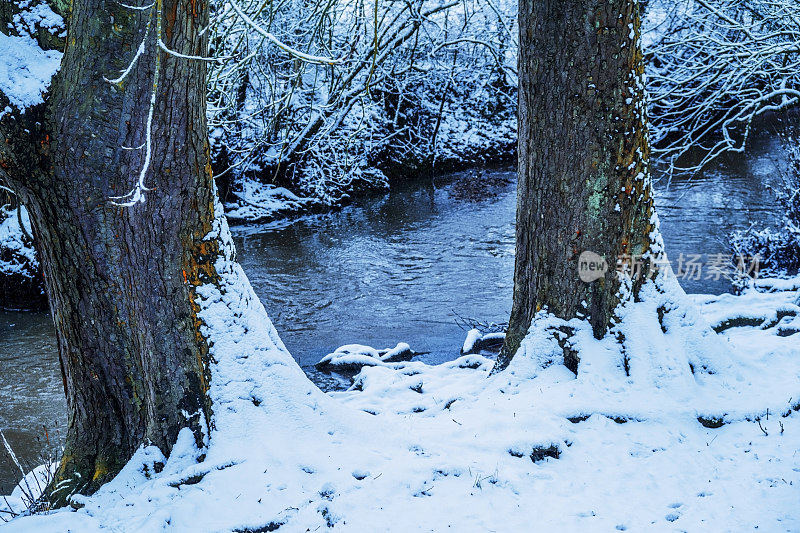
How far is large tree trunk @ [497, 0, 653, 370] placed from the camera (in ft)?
11.9

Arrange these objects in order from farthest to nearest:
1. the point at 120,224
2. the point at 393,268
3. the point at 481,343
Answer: the point at 393,268 → the point at 481,343 → the point at 120,224

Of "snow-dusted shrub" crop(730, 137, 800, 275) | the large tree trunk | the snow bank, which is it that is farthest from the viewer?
"snow-dusted shrub" crop(730, 137, 800, 275)

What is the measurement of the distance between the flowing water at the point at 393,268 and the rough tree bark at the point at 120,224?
1786 mm

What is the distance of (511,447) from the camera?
136 inches

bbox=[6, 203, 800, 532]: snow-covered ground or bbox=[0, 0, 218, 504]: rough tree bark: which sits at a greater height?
bbox=[0, 0, 218, 504]: rough tree bark

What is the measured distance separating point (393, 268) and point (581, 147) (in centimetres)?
629

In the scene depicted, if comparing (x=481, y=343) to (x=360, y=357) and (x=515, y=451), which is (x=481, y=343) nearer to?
(x=360, y=357)

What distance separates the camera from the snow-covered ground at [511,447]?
296cm

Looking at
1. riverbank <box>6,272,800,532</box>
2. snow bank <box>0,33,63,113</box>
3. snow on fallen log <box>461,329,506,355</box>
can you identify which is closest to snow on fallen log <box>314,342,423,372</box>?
snow on fallen log <box>461,329,506,355</box>

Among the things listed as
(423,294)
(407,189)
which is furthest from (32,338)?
(407,189)

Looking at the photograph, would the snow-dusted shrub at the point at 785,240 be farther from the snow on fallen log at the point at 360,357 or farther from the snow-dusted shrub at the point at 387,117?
the snow-dusted shrub at the point at 387,117

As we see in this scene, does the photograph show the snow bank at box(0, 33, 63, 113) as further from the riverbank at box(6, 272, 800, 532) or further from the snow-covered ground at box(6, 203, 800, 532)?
the riverbank at box(6, 272, 800, 532)

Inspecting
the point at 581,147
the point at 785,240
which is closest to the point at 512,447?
the point at 581,147

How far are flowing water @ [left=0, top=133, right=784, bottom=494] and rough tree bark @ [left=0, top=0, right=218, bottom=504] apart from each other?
1786 mm
